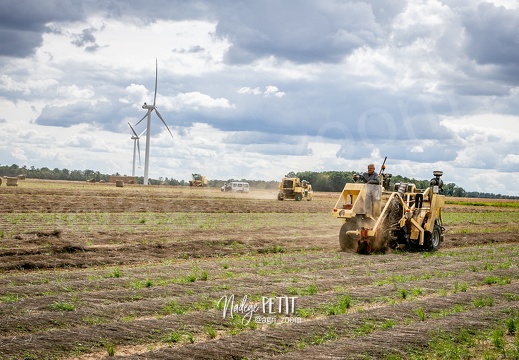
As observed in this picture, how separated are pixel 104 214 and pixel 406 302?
25313mm

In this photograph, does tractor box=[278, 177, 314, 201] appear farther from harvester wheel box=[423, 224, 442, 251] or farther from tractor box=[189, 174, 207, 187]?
tractor box=[189, 174, 207, 187]

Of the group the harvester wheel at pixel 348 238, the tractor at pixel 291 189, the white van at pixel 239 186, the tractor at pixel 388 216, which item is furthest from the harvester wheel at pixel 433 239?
the white van at pixel 239 186

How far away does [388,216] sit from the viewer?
19.9 metres

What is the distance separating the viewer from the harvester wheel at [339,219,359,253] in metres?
20.0

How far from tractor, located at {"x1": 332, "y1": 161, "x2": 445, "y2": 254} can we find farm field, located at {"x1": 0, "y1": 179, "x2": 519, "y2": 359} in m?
0.71

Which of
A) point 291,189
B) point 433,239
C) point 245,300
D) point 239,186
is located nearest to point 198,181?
point 239,186

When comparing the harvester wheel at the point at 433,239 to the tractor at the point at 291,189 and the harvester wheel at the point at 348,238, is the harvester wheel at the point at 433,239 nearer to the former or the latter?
the harvester wheel at the point at 348,238

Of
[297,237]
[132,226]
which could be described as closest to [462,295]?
[297,237]

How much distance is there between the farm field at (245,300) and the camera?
28.6 ft

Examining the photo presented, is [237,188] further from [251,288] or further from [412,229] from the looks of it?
[251,288]

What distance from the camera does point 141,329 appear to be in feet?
30.6

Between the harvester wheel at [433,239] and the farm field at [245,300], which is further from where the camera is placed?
the harvester wheel at [433,239]

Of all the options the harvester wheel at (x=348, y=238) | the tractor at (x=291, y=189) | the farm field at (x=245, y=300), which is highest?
the tractor at (x=291, y=189)

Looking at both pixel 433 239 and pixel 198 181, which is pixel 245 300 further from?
pixel 198 181
